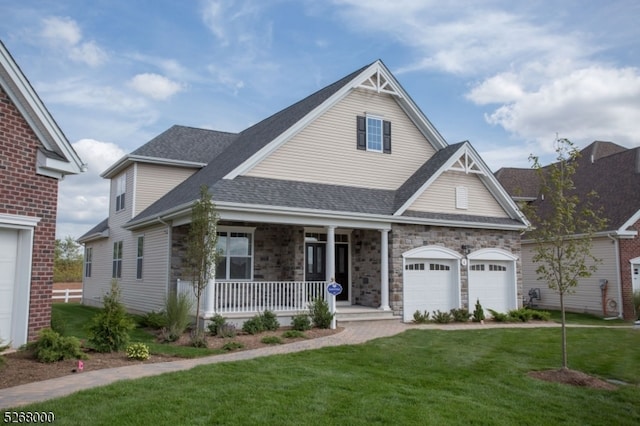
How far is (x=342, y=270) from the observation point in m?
18.1

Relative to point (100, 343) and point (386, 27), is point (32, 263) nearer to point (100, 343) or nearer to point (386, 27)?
point (100, 343)

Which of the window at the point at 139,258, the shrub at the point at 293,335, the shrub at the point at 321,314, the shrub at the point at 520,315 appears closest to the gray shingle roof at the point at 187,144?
the window at the point at 139,258

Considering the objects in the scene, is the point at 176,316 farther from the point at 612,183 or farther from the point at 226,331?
the point at 612,183

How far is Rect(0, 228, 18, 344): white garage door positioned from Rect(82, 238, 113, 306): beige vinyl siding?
12025mm

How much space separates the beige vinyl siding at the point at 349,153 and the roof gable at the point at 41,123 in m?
5.82

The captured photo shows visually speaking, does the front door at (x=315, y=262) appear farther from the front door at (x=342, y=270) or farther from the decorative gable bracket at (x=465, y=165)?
the decorative gable bracket at (x=465, y=165)

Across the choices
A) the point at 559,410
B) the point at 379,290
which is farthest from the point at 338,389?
the point at 379,290

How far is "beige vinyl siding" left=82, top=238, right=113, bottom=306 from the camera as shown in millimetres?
22438

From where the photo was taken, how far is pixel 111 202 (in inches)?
888

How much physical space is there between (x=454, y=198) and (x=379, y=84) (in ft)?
15.3

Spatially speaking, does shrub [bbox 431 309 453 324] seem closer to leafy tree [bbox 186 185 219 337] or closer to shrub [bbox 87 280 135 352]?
leafy tree [bbox 186 185 219 337]

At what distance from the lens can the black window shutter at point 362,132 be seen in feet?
57.9

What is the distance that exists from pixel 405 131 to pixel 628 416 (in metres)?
13.0

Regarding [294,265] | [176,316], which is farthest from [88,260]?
[176,316]
